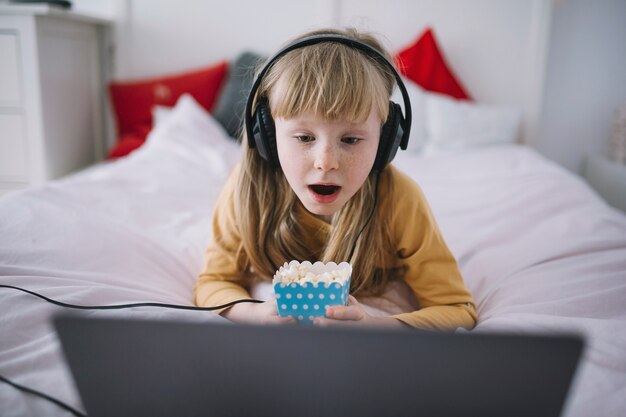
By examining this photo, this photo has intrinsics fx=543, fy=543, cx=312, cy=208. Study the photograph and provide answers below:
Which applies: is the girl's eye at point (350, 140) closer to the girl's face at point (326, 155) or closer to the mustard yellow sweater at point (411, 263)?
the girl's face at point (326, 155)

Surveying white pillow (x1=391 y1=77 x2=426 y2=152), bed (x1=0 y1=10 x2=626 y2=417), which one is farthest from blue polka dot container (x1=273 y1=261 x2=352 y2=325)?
white pillow (x1=391 y1=77 x2=426 y2=152)

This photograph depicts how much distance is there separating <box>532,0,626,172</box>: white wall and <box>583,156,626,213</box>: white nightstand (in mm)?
143

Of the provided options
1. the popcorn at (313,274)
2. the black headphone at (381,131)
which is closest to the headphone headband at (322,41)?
the black headphone at (381,131)

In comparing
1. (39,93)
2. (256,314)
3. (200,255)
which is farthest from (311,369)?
(39,93)

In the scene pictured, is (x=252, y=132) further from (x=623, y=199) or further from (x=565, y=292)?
(x=623, y=199)

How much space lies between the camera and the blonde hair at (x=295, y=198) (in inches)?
29.3

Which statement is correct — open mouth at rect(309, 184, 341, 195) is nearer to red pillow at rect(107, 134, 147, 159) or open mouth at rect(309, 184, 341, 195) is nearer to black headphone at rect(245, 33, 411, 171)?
black headphone at rect(245, 33, 411, 171)

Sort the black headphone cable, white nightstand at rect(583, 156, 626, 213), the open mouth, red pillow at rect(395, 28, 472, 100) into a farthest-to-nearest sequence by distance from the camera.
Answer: red pillow at rect(395, 28, 472, 100) < white nightstand at rect(583, 156, 626, 213) < the open mouth < the black headphone cable

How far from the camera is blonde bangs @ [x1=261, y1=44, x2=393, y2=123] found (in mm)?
735

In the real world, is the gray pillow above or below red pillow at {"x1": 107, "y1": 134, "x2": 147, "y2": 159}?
above

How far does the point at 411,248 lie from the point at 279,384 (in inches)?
18.4

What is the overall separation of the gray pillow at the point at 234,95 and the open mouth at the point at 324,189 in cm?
143

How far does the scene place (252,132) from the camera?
84cm

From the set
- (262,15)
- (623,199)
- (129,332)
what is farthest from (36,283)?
(623,199)
